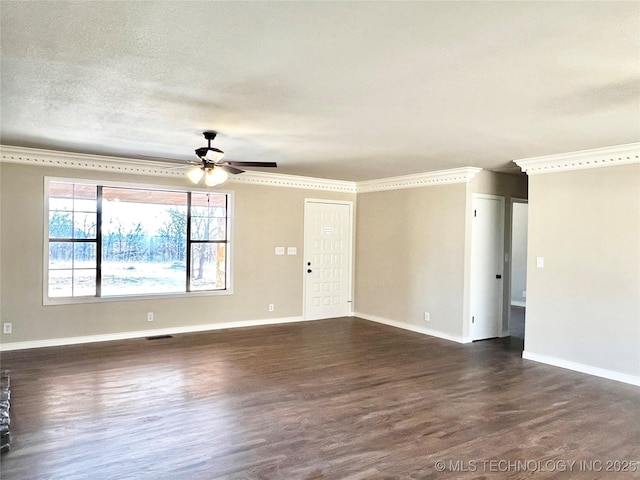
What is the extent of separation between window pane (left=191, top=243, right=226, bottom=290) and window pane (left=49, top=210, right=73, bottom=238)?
1.61 metres

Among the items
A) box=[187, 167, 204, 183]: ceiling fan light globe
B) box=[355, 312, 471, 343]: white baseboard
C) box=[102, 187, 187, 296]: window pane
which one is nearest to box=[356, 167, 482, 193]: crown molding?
box=[355, 312, 471, 343]: white baseboard

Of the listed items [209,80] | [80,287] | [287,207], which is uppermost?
[209,80]

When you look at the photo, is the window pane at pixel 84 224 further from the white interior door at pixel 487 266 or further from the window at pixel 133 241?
the white interior door at pixel 487 266

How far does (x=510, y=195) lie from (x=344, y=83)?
4.66m

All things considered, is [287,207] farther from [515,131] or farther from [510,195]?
[515,131]

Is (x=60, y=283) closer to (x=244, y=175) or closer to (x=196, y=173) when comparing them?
(x=196, y=173)

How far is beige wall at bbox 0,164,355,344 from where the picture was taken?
211 inches

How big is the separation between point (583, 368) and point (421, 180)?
128 inches

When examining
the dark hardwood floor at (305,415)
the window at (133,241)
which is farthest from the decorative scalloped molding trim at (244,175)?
the dark hardwood floor at (305,415)

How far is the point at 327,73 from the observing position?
2643 mm

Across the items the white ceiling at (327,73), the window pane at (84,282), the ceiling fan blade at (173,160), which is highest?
the white ceiling at (327,73)

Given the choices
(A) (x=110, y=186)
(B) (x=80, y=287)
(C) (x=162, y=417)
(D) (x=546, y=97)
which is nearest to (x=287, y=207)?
(A) (x=110, y=186)

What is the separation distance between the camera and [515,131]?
3982 millimetres

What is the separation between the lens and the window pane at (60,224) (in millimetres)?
5629
